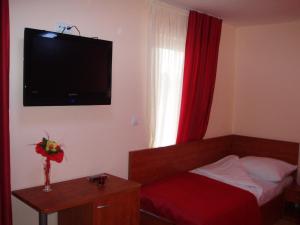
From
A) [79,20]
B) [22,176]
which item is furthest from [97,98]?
[22,176]

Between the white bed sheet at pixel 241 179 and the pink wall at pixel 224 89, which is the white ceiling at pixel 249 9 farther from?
the white bed sheet at pixel 241 179

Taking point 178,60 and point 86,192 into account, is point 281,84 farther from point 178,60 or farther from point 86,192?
point 86,192

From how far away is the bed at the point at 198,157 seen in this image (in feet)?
10.7

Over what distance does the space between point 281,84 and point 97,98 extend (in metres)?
2.67

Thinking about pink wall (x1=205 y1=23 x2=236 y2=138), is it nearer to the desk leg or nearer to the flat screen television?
the flat screen television

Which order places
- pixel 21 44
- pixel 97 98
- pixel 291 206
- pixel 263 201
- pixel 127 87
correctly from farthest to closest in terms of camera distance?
pixel 291 206, pixel 263 201, pixel 127 87, pixel 97 98, pixel 21 44

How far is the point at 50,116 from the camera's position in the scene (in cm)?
255

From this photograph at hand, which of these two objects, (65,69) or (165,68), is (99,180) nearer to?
(65,69)

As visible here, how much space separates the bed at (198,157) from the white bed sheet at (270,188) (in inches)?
1.3

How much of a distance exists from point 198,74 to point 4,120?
2351mm

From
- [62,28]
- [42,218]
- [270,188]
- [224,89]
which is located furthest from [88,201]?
[224,89]

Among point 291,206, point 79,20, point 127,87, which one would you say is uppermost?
point 79,20

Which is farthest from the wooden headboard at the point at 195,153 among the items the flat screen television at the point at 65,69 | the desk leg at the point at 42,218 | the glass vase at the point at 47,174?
the desk leg at the point at 42,218

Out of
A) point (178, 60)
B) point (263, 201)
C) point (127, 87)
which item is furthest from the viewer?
point (178, 60)
